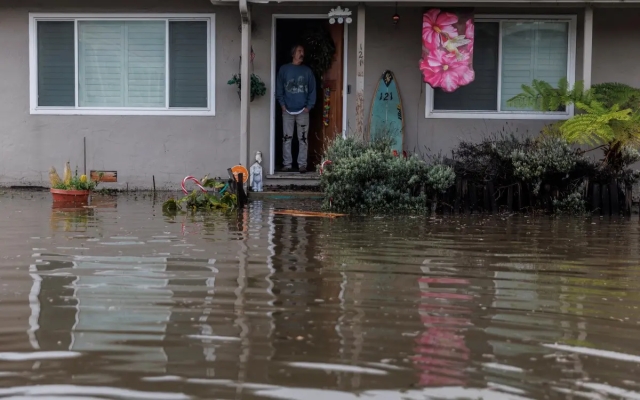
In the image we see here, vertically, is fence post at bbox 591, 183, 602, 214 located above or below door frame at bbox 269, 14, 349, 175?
below

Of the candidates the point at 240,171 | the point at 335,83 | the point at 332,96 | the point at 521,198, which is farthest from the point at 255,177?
the point at 521,198

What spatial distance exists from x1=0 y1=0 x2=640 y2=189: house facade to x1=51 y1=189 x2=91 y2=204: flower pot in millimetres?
Result: 1915

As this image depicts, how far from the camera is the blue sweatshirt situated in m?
15.4

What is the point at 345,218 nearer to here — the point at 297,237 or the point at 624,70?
the point at 297,237

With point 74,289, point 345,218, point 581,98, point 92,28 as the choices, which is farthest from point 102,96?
point 74,289

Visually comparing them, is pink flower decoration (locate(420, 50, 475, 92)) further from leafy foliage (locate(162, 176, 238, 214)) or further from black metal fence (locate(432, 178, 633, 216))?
leafy foliage (locate(162, 176, 238, 214))

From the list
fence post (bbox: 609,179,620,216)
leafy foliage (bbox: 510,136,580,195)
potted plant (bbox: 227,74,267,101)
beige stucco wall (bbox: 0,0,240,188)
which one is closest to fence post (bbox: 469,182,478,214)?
leafy foliage (bbox: 510,136,580,195)

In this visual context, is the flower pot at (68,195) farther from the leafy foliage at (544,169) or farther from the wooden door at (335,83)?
the leafy foliage at (544,169)

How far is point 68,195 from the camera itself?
1352 centimetres

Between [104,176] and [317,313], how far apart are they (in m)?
9.91

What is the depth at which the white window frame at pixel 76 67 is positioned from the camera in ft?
50.1

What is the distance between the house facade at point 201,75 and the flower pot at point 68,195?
75.4 inches

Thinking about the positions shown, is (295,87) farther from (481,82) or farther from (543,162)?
(543,162)

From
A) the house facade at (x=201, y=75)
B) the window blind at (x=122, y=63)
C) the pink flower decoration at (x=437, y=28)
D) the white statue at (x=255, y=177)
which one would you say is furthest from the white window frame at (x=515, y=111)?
the window blind at (x=122, y=63)
